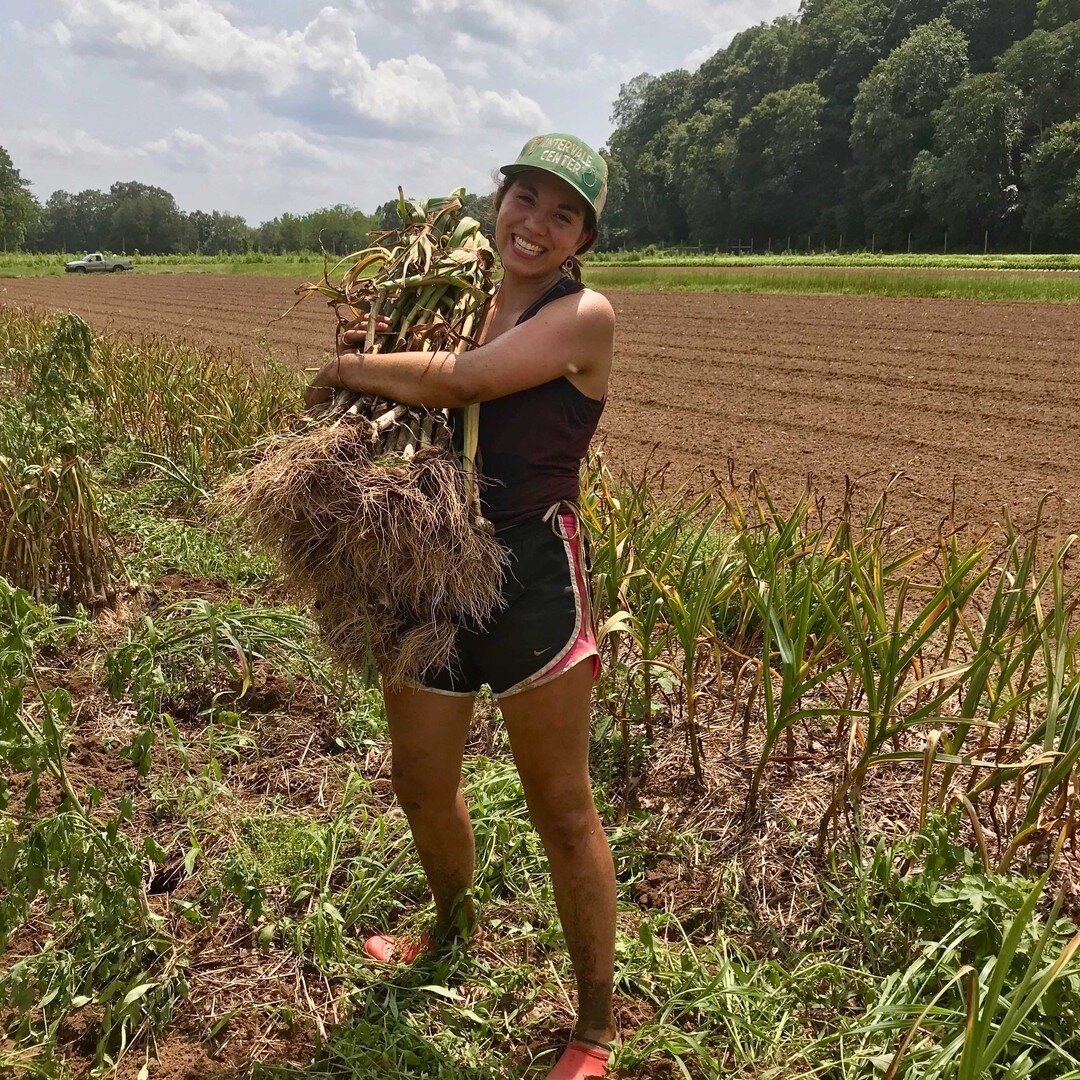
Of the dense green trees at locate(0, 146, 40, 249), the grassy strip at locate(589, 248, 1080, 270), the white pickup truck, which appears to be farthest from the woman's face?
the dense green trees at locate(0, 146, 40, 249)

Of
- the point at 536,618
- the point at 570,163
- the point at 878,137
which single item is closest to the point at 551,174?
the point at 570,163

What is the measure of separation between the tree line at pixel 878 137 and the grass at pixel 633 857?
93.1 feet

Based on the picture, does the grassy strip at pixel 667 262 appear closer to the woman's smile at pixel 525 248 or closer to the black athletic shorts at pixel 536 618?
the woman's smile at pixel 525 248

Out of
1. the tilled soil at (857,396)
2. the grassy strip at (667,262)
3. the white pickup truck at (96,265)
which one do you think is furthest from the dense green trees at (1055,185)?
the white pickup truck at (96,265)

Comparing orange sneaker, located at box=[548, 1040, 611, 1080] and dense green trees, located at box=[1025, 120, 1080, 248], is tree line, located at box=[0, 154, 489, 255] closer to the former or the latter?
dense green trees, located at box=[1025, 120, 1080, 248]

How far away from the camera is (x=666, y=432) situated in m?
7.80

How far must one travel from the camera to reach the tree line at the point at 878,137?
134 feet

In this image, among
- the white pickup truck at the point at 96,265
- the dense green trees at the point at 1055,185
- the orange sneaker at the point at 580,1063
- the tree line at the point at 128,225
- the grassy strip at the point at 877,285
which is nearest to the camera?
the orange sneaker at the point at 580,1063

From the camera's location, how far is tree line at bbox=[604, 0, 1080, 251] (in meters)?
40.9

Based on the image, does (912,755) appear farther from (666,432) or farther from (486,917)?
(666,432)

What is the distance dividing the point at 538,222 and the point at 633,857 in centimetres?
150

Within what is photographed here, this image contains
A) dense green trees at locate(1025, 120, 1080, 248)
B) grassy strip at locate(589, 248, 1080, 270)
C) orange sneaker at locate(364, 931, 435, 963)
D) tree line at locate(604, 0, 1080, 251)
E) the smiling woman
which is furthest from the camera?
tree line at locate(604, 0, 1080, 251)

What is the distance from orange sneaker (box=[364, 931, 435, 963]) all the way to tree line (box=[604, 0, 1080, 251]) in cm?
2919

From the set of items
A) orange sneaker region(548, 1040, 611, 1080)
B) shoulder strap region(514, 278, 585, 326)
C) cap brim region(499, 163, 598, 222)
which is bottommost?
orange sneaker region(548, 1040, 611, 1080)
